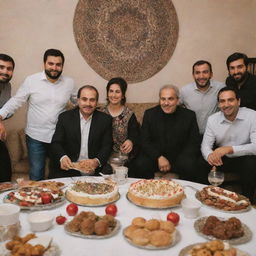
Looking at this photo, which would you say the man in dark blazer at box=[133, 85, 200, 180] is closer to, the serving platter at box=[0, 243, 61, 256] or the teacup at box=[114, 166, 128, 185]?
the teacup at box=[114, 166, 128, 185]

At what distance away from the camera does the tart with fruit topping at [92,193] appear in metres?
2.09

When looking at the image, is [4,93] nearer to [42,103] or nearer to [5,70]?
[5,70]

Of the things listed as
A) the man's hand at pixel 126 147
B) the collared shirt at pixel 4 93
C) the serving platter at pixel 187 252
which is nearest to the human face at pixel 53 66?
the collared shirt at pixel 4 93

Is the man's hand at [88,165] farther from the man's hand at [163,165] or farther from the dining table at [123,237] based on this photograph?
the man's hand at [163,165]

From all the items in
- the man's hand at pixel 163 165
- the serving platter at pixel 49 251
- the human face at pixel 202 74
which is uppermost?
the human face at pixel 202 74

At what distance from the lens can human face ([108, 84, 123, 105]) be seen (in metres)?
3.59

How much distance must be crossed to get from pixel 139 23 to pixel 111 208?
3.34 meters

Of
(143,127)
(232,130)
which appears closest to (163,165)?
(143,127)

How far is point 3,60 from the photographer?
3.60 m

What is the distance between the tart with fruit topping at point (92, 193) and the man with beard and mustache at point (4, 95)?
1.45m

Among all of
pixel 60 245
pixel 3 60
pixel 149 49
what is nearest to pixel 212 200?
pixel 60 245

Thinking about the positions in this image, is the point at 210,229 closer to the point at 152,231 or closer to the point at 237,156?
the point at 152,231

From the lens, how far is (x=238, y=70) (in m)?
3.79

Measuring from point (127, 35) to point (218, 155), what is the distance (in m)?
2.31
